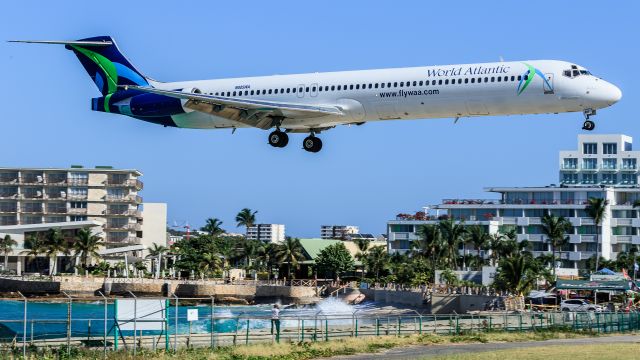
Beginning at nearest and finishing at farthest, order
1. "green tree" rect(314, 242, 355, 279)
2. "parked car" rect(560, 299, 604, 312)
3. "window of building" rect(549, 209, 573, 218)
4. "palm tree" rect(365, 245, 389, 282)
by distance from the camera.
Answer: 1. "parked car" rect(560, 299, 604, 312)
2. "palm tree" rect(365, 245, 389, 282)
3. "green tree" rect(314, 242, 355, 279)
4. "window of building" rect(549, 209, 573, 218)

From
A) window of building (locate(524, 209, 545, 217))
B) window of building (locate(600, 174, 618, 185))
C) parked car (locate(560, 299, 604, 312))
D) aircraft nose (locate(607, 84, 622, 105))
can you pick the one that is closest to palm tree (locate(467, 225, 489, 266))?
window of building (locate(524, 209, 545, 217))

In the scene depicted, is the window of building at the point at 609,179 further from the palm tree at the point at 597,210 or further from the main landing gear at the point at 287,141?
the main landing gear at the point at 287,141

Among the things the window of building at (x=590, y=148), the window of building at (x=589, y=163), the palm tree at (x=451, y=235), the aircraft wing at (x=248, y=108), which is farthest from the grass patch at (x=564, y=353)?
the window of building at (x=590, y=148)

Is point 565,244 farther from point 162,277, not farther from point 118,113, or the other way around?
point 118,113

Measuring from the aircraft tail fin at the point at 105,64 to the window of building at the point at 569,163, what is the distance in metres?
138

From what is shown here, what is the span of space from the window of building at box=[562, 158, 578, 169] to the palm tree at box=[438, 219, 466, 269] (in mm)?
51401

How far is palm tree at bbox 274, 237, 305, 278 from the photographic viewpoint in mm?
160375

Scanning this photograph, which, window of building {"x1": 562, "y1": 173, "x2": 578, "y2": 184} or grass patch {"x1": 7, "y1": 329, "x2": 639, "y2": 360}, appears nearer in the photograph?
grass patch {"x1": 7, "y1": 329, "x2": 639, "y2": 360}

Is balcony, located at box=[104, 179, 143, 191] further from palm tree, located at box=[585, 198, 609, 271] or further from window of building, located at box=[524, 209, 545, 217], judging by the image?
palm tree, located at box=[585, 198, 609, 271]

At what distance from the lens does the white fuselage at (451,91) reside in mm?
52094

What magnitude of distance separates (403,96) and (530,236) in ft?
330

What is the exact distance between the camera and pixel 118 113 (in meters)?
64.5

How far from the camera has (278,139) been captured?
5991cm

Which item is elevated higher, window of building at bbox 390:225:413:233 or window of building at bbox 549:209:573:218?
window of building at bbox 549:209:573:218
